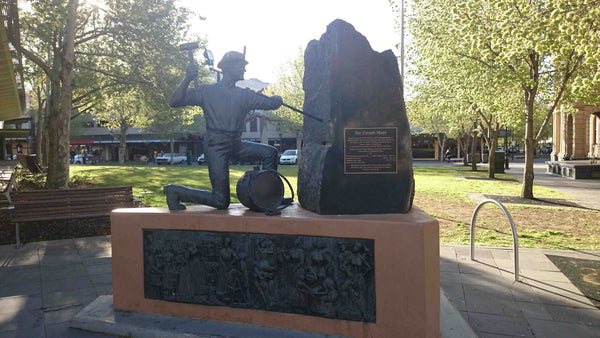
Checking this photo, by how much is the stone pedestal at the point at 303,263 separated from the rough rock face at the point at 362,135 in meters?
0.26

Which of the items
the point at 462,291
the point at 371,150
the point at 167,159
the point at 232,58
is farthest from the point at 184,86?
the point at 167,159

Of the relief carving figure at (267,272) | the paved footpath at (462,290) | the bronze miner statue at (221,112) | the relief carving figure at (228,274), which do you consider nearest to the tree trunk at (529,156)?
the paved footpath at (462,290)

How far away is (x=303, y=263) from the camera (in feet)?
11.9

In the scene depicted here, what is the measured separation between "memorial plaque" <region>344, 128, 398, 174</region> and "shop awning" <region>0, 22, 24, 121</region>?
7.52 meters

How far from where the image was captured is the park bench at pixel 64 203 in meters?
7.08

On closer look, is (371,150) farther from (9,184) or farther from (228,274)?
(9,184)

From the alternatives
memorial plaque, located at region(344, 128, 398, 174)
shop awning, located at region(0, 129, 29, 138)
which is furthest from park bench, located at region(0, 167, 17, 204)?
shop awning, located at region(0, 129, 29, 138)

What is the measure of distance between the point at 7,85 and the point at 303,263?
15854 mm

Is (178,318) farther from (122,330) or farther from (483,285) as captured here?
(483,285)

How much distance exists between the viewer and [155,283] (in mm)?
4090

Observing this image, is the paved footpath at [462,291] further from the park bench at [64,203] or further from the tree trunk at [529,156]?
the tree trunk at [529,156]

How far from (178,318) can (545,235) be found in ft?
23.6

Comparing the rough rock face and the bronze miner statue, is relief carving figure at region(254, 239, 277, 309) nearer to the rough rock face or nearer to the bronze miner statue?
the rough rock face

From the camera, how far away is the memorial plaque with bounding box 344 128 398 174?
3.90 meters
